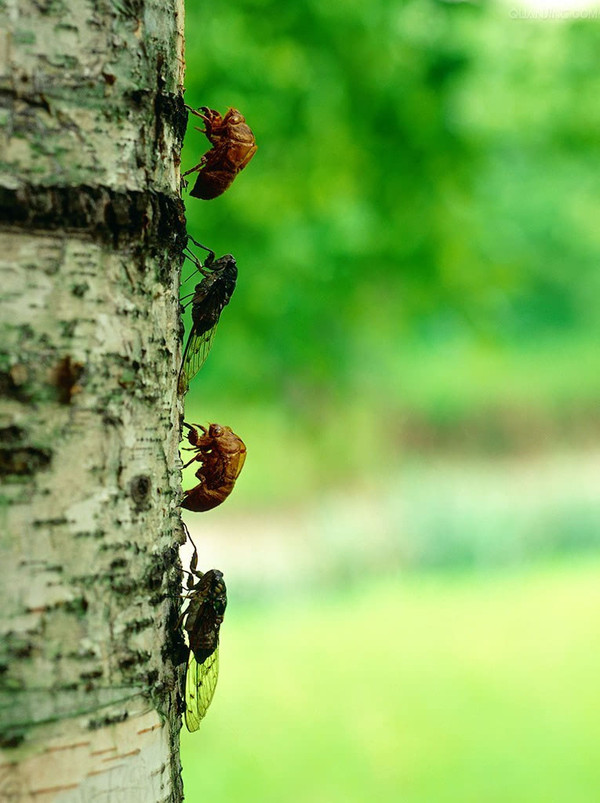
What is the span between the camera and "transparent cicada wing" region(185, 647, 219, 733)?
1.95 m

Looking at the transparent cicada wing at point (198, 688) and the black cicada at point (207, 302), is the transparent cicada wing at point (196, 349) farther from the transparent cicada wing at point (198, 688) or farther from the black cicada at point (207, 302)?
the transparent cicada wing at point (198, 688)

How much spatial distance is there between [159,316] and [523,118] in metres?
8.36

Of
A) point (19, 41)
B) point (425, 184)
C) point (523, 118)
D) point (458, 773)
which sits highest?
point (523, 118)

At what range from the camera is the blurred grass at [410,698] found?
6.58 m

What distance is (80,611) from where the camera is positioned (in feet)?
3.78

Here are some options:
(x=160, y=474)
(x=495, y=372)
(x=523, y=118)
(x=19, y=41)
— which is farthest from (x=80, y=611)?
(x=495, y=372)

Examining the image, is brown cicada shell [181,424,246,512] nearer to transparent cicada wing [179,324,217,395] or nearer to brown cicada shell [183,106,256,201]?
transparent cicada wing [179,324,217,395]

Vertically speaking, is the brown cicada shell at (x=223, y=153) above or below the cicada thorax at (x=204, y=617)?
above

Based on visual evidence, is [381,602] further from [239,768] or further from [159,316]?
[159,316]

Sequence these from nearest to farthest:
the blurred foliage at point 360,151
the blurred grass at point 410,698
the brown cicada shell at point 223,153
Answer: the brown cicada shell at point 223,153
the blurred foliage at point 360,151
the blurred grass at point 410,698

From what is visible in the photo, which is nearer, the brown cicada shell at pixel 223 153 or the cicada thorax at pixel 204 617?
the cicada thorax at pixel 204 617

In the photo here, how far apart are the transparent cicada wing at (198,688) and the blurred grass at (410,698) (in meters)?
4.55

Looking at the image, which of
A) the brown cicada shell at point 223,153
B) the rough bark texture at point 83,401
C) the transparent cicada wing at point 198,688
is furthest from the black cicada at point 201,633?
the brown cicada shell at point 223,153

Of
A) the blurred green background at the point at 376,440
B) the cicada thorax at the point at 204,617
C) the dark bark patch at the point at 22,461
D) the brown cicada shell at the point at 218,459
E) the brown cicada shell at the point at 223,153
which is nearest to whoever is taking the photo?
the dark bark patch at the point at 22,461
